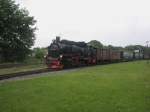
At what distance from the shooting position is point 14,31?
124 feet

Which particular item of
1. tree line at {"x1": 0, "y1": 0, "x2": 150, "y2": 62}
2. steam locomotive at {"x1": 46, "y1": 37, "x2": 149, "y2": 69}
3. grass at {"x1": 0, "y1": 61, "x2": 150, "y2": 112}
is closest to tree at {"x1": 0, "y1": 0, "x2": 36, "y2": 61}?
tree line at {"x1": 0, "y1": 0, "x2": 150, "y2": 62}

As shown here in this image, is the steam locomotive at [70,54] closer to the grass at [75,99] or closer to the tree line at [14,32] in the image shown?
the tree line at [14,32]

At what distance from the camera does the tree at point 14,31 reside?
3659 centimetres

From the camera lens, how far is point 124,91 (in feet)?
38.6

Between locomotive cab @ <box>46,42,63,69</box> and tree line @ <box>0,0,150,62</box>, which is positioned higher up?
tree line @ <box>0,0,150,62</box>

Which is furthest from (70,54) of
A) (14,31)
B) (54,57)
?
(14,31)

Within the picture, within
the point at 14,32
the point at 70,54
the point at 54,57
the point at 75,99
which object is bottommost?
the point at 75,99

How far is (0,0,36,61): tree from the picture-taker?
120 ft

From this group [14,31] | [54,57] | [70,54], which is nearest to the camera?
[54,57]

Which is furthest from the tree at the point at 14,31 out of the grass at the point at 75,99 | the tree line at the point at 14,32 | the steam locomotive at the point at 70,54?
the grass at the point at 75,99

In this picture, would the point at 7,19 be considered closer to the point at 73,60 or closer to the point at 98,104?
the point at 73,60

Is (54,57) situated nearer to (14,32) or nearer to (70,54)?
(70,54)

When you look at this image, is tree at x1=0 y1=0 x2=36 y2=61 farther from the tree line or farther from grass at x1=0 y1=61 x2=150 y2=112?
grass at x1=0 y1=61 x2=150 y2=112

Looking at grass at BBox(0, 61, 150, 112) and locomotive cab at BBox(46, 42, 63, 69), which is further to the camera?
locomotive cab at BBox(46, 42, 63, 69)
